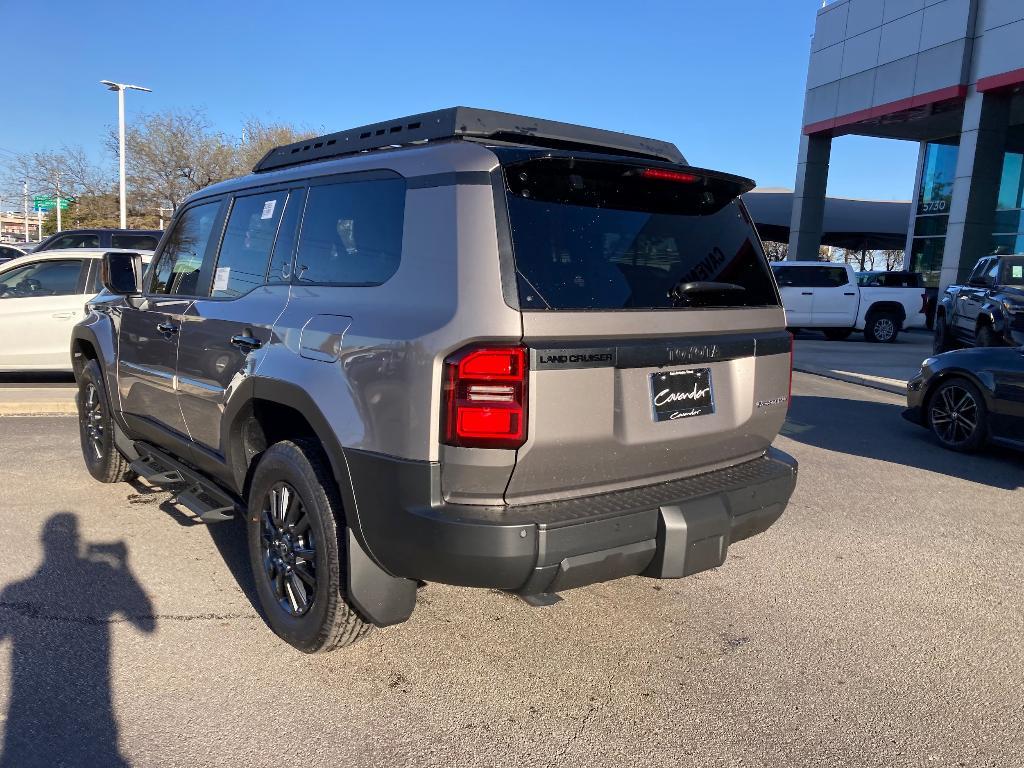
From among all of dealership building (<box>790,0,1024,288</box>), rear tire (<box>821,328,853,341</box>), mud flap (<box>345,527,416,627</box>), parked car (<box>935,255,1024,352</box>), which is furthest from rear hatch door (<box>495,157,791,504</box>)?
dealership building (<box>790,0,1024,288</box>)

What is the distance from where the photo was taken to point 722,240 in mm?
3424

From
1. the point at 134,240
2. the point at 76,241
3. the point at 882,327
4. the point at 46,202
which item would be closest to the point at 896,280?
the point at 882,327

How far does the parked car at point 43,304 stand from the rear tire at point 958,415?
8943mm

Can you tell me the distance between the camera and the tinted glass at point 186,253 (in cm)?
427

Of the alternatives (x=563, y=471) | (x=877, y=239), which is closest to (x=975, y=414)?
(x=563, y=471)

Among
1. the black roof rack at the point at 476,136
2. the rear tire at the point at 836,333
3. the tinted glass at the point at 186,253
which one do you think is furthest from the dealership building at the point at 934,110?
the tinted glass at the point at 186,253

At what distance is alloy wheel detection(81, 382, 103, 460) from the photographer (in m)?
5.56

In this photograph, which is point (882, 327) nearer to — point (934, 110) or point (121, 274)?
point (934, 110)

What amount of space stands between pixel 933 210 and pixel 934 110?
5811mm

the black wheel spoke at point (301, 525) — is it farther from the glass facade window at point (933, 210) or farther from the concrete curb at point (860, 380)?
→ the glass facade window at point (933, 210)

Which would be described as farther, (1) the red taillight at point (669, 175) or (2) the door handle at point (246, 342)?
(2) the door handle at point (246, 342)

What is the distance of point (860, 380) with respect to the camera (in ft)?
39.4

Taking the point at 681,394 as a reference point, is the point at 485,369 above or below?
above

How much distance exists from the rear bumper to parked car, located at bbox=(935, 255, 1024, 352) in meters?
10.9
